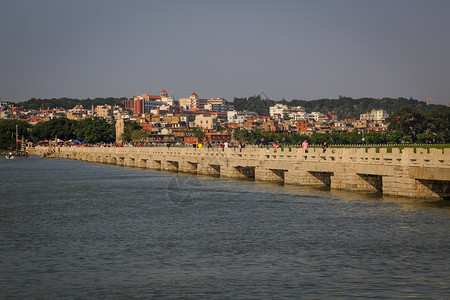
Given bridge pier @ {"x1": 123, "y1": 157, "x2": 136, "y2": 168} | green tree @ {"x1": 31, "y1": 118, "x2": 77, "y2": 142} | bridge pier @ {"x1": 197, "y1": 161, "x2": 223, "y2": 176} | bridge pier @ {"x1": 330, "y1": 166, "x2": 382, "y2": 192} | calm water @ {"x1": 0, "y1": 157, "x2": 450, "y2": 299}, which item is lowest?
bridge pier @ {"x1": 123, "y1": 157, "x2": 136, "y2": 168}

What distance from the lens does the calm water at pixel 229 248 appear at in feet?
57.7

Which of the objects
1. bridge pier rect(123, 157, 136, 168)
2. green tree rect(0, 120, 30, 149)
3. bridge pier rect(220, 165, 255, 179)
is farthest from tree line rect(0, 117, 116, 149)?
bridge pier rect(220, 165, 255, 179)

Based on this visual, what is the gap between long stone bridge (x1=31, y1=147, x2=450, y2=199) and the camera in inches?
1283

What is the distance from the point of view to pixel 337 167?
3944 cm

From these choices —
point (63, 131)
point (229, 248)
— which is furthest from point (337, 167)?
point (63, 131)

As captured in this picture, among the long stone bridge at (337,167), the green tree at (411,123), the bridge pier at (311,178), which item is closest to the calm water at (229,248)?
the long stone bridge at (337,167)

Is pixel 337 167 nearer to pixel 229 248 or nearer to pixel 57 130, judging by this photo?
pixel 229 248

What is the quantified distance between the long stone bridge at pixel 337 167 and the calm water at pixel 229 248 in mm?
1387

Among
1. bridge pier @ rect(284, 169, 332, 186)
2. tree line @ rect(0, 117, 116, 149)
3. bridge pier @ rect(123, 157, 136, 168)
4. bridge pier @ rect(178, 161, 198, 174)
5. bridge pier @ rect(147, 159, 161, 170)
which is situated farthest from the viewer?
tree line @ rect(0, 117, 116, 149)

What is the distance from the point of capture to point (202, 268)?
19.9 metres

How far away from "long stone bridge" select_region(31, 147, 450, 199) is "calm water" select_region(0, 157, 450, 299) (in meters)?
1.39

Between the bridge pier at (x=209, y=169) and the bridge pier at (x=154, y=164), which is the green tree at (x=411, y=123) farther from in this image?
the bridge pier at (x=209, y=169)

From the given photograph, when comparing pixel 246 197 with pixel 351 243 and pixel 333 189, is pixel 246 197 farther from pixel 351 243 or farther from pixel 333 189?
pixel 351 243

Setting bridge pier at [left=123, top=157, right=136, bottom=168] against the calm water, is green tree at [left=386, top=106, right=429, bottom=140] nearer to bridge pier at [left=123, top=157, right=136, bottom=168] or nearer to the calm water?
bridge pier at [left=123, top=157, right=136, bottom=168]
